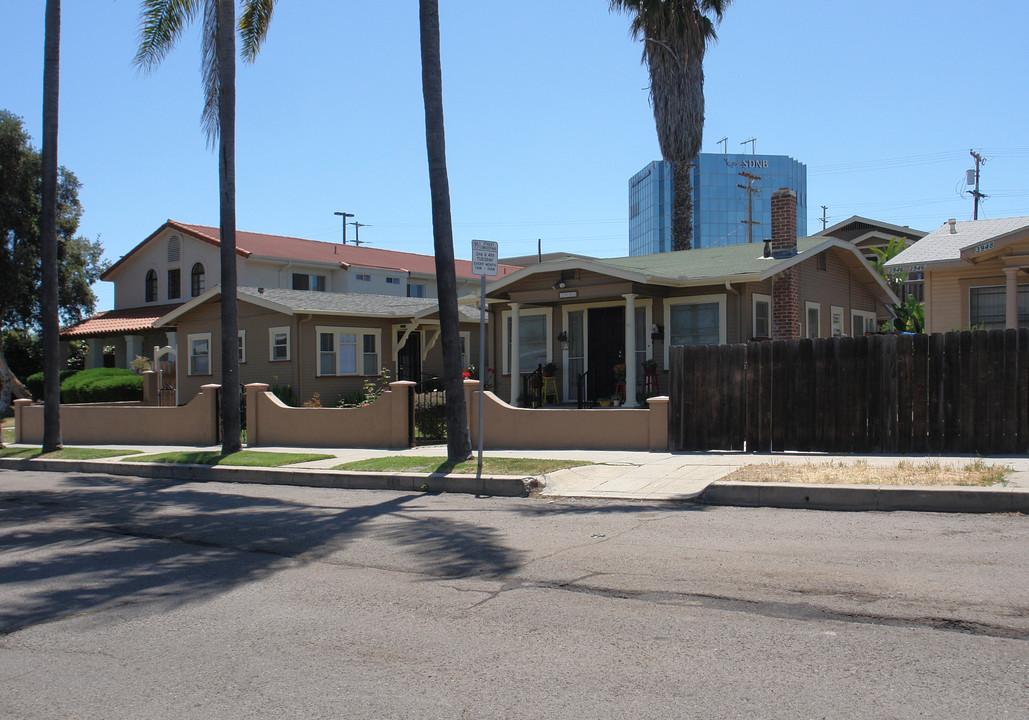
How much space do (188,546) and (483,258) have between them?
5374mm

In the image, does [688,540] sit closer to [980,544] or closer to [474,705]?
[980,544]

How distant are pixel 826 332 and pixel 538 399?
24.4ft

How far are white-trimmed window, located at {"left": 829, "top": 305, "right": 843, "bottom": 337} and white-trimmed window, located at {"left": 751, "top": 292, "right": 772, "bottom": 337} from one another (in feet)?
10.7

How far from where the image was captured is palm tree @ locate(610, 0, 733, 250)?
81.6 feet

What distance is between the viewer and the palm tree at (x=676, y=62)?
24.9m

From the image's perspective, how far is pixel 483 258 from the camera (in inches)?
457

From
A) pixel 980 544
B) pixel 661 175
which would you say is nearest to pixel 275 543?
pixel 980 544

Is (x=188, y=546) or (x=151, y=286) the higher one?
(x=151, y=286)

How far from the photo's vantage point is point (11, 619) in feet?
18.8

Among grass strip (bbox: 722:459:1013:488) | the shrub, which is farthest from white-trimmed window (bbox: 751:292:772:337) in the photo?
the shrub

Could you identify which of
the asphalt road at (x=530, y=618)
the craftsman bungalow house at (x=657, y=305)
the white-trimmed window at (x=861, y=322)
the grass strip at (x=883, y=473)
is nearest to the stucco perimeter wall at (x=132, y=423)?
the craftsman bungalow house at (x=657, y=305)

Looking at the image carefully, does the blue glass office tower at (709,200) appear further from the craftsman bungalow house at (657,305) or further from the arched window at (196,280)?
the craftsman bungalow house at (657,305)

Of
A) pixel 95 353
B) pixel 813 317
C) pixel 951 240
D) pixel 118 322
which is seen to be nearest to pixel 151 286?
pixel 118 322

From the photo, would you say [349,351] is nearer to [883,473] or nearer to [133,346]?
[133,346]
